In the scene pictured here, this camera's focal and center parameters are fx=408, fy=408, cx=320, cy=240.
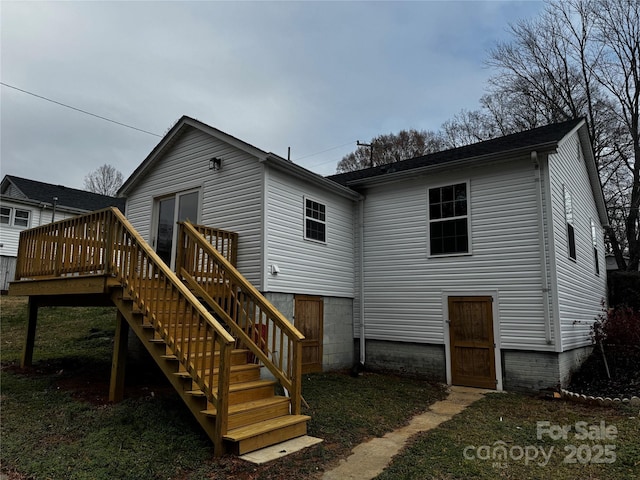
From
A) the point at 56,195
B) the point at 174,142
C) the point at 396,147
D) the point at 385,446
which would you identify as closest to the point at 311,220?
the point at 174,142

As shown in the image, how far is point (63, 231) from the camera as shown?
22.8 ft

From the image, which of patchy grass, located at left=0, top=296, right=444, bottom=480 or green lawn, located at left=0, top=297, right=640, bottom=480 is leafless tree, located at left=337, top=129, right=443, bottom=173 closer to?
patchy grass, located at left=0, top=296, right=444, bottom=480

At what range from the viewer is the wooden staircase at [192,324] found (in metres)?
4.43

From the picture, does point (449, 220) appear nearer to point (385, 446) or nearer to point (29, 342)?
point (385, 446)

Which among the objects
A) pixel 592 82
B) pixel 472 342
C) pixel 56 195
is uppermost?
pixel 592 82

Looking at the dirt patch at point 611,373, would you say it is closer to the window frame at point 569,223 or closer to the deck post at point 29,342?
the window frame at point 569,223

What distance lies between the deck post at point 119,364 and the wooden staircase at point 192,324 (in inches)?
0.6

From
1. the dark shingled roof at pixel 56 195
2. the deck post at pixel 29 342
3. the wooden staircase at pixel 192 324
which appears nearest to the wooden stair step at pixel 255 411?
the wooden staircase at pixel 192 324

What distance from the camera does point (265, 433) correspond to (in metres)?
4.43

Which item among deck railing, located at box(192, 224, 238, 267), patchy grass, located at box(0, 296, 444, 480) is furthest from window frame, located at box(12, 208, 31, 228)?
deck railing, located at box(192, 224, 238, 267)

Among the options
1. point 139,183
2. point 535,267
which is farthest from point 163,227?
point 535,267

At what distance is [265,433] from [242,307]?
1963 mm

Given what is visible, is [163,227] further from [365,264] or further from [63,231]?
[365,264]

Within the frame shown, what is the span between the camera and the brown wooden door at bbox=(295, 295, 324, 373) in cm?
838
